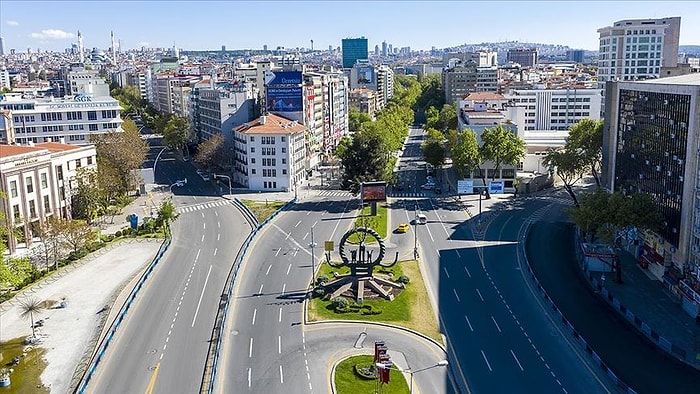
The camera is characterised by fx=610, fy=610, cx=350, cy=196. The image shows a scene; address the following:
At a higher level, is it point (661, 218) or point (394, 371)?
point (661, 218)

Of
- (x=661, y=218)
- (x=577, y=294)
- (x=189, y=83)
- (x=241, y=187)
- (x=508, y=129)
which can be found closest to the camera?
(x=577, y=294)

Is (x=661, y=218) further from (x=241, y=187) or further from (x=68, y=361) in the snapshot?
(x=241, y=187)

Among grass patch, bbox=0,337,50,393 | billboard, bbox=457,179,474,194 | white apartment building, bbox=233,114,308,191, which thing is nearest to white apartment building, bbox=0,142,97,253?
grass patch, bbox=0,337,50,393

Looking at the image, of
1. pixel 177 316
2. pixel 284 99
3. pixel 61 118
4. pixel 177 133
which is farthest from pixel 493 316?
pixel 177 133

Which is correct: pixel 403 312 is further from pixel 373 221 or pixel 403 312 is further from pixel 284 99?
pixel 284 99

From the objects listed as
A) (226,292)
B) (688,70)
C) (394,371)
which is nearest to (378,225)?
(226,292)

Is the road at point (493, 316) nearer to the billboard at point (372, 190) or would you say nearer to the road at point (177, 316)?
the billboard at point (372, 190)
